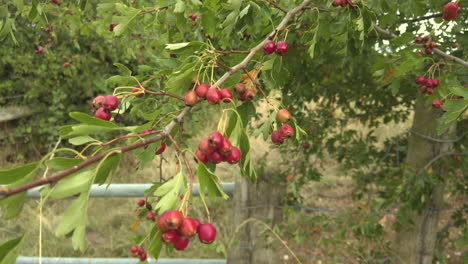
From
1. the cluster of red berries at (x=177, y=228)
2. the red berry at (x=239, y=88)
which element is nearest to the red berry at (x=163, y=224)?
the cluster of red berries at (x=177, y=228)

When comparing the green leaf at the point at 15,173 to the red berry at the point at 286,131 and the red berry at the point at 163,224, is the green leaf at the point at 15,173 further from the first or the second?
the red berry at the point at 286,131

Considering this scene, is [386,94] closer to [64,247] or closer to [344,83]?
[344,83]

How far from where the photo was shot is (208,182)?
0.78 metres

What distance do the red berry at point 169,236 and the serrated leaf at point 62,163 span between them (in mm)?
219

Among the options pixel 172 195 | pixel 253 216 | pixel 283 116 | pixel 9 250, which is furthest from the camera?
pixel 253 216

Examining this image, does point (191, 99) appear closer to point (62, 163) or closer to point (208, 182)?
point (208, 182)

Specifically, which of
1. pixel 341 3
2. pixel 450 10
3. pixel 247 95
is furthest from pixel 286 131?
pixel 450 10

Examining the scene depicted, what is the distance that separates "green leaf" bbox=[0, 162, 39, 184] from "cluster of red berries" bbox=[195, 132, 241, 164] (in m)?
0.32

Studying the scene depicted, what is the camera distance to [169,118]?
3.66 feet

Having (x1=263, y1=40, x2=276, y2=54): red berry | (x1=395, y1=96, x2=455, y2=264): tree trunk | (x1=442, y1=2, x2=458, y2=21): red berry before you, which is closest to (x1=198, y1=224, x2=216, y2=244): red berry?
(x1=263, y1=40, x2=276, y2=54): red berry

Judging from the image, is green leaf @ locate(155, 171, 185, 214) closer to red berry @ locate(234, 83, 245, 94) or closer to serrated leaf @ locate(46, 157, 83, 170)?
serrated leaf @ locate(46, 157, 83, 170)

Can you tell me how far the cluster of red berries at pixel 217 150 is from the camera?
0.79 meters

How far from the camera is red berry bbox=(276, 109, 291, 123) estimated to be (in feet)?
3.33

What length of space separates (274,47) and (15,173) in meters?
0.78
